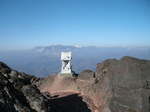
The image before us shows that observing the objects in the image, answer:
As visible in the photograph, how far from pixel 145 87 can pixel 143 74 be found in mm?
1251

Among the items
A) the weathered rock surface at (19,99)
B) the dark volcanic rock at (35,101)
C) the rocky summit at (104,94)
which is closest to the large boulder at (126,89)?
the rocky summit at (104,94)

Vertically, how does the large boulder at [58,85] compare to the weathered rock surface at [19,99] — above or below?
below

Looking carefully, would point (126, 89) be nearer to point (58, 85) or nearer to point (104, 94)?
point (104, 94)

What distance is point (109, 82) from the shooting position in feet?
36.4

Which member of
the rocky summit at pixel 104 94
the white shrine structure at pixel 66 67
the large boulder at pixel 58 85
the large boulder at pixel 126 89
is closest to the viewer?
the rocky summit at pixel 104 94

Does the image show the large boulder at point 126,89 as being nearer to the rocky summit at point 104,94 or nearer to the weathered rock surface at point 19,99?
the rocky summit at point 104,94

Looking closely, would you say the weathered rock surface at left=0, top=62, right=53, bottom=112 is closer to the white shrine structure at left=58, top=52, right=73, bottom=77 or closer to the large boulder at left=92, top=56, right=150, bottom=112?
the large boulder at left=92, top=56, right=150, bottom=112

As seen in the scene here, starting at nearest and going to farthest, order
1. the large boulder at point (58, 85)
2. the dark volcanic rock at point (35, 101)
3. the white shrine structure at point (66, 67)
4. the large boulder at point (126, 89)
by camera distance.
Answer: the dark volcanic rock at point (35, 101) < the large boulder at point (126, 89) < the large boulder at point (58, 85) < the white shrine structure at point (66, 67)

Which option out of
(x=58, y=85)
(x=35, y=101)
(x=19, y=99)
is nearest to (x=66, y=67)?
(x=58, y=85)

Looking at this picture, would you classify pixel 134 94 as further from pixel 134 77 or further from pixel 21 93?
pixel 21 93

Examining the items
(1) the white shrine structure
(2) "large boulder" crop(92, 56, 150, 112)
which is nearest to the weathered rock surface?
(2) "large boulder" crop(92, 56, 150, 112)

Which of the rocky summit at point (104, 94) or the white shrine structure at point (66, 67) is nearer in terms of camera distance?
the rocky summit at point (104, 94)

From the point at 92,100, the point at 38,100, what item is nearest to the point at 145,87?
the point at 92,100

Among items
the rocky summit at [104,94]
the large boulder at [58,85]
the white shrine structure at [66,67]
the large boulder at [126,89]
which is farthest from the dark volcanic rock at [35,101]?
the white shrine structure at [66,67]
